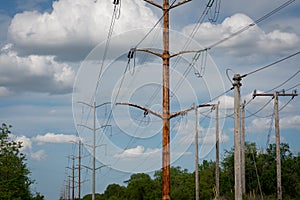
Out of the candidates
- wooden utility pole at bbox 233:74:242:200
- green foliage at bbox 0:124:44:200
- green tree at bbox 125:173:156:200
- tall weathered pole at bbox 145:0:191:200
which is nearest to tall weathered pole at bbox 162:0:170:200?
tall weathered pole at bbox 145:0:191:200

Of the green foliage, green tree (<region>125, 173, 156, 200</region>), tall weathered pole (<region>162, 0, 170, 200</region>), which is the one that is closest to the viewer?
tall weathered pole (<region>162, 0, 170, 200</region>)

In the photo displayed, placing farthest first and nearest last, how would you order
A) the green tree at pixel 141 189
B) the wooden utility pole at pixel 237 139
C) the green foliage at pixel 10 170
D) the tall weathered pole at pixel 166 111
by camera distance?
the green tree at pixel 141 189 → the green foliage at pixel 10 170 → the tall weathered pole at pixel 166 111 → the wooden utility pole at pixel 237 139

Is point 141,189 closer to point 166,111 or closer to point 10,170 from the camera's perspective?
point 10,170

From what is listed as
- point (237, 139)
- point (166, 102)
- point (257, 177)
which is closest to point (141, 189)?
point (257, 177)

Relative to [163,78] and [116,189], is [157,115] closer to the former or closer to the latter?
[163,78]

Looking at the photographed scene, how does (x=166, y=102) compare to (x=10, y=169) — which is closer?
(x=166, y=102)

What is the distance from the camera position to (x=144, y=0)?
22.0m

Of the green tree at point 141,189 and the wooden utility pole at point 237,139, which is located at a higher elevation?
the green tree at point 141,189

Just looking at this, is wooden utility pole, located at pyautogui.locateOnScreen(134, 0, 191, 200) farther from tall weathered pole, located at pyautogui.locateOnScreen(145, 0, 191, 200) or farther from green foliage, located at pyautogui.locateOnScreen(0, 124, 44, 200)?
green foliage, located at pyautogui.locateOnScreen(0, 124, 44, 200)

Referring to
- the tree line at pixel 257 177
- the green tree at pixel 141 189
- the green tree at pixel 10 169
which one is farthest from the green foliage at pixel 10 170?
the green tree at pixel 141 189

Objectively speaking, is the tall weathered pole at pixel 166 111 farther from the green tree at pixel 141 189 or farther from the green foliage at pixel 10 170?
the green tree at pixel 141 189

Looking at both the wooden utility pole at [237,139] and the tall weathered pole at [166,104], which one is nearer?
the wooden utility pole at [237,139]

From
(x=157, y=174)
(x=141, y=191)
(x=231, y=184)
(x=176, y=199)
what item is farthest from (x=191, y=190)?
(x=157, y=174)

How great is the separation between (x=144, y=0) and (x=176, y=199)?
57.6 metres
